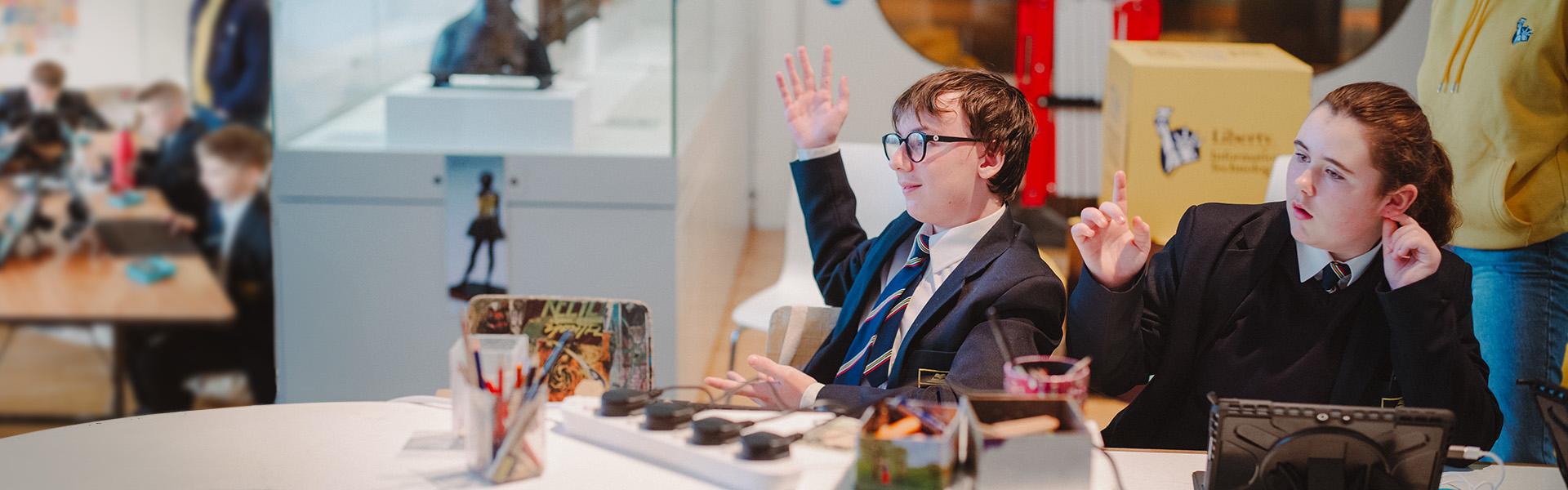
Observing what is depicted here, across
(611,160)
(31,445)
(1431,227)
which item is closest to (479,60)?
(611,160)

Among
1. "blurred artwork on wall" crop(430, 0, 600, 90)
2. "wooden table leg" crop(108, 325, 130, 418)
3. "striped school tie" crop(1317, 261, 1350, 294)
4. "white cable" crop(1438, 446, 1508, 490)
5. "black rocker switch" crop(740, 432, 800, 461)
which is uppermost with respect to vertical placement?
"blurred artwork on wall" crop(430, 0, 600, 90)

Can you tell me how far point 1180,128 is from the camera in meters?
3.85

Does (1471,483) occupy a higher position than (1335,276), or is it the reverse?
(1335,276)

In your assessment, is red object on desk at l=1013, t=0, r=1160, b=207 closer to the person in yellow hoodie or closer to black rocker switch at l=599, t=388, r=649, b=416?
the person in yellow hoodie

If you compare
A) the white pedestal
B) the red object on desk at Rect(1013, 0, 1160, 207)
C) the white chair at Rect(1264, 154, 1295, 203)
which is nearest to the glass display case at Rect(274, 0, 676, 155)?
the white pedestal

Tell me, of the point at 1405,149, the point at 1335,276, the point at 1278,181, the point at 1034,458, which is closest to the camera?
the point at 1034,458

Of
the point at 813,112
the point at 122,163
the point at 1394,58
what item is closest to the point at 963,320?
the point at 813,112

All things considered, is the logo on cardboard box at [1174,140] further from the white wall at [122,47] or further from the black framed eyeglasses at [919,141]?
the white wall at [122,47]

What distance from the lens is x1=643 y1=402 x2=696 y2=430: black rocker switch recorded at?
1.88 m

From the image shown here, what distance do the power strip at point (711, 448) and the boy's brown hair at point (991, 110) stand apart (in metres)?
0.59

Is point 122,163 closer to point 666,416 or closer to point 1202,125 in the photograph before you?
point 666,416

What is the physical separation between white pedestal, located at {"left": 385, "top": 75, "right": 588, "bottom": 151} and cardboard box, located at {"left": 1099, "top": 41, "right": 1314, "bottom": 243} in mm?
1528

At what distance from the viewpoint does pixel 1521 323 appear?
2.90 m

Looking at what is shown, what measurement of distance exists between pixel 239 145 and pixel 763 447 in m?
2.50
